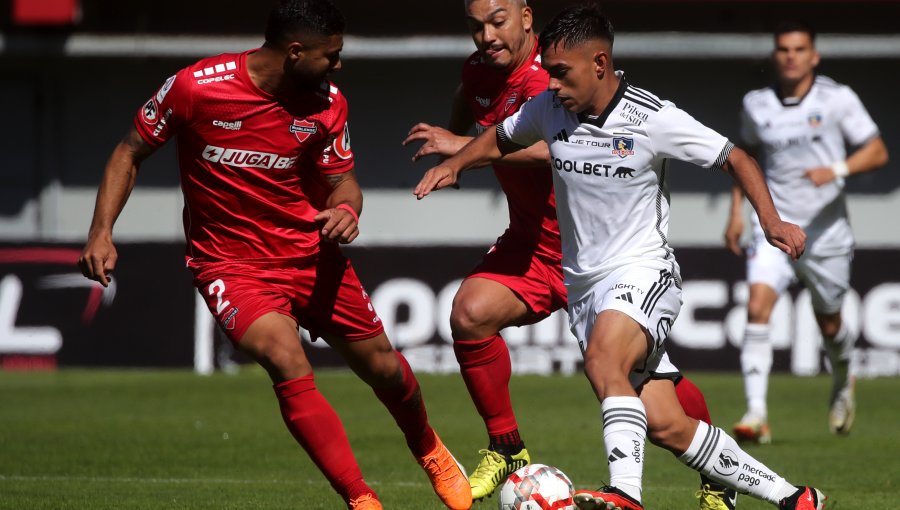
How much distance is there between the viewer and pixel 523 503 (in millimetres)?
5867

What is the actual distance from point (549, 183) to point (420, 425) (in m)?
1.50

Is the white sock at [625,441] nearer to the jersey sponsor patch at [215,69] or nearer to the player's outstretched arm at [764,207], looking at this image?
the player's outstretched arm at [764,207]

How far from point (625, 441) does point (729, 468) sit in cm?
71

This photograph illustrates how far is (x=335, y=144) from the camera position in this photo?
6566 millimetres

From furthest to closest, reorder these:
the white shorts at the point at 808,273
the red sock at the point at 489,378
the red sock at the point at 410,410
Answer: the white shorts at the point at 808,273
the red sock at the point at 489,378
the red sock at the point at 410,410

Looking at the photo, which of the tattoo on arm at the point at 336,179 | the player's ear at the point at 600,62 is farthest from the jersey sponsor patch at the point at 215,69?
the player's ear at the point at 600,62

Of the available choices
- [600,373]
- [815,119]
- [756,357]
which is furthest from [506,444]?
[815,119]

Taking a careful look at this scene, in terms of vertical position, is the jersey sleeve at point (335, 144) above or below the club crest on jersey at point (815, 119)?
above

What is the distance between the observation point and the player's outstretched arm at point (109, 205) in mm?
6031

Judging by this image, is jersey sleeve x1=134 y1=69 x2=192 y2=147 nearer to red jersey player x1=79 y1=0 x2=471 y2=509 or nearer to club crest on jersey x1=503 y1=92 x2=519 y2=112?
red jersey player x1=79 y1=0 x2=471 y2=509

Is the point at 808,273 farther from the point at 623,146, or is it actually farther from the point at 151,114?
the point at 151,114

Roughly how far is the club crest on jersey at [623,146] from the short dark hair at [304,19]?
4.49ft

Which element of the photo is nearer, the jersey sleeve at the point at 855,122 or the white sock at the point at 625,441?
the white sock at the point at 625,441

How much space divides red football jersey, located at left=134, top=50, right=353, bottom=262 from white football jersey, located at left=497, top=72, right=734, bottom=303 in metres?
1.15
